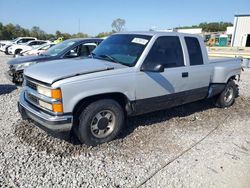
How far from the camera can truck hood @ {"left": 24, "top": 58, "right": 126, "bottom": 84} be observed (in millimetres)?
3541

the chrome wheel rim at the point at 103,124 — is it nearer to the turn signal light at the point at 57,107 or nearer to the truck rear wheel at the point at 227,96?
the turn signal light at the point at 57,107

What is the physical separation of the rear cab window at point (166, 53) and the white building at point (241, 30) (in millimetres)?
38032

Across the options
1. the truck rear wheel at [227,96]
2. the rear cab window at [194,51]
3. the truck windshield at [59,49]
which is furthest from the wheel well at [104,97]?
the truck windshield at [59,49]

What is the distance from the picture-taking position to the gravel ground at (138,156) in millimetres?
3182

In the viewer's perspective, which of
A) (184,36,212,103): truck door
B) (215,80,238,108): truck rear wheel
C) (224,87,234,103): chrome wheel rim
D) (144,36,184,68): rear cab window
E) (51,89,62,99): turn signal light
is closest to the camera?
(51,89,62,99): turn signal light

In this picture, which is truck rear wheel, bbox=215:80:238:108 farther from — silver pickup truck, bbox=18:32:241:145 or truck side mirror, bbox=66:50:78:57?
truck side mirror, bbox=66:50:78:57

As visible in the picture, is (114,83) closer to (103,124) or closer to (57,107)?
(103,124)

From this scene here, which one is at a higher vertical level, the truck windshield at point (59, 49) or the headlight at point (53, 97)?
the truck windshield at point (59, 49)

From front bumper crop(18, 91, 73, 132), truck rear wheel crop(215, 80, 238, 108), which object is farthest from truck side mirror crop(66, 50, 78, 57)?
truck rear wheel crop(215, 80, 238, 108)

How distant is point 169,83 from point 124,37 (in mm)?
1284

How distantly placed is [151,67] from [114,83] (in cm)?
71

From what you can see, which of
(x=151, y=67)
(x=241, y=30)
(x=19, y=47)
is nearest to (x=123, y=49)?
(x=151, y=67)

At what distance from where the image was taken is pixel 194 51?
514 cm

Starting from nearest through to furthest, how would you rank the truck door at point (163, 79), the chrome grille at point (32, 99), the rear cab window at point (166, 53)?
the chrome grille at point (32, 99), the truck door at point (163, 79), the rear cab window at point (166, 53)
